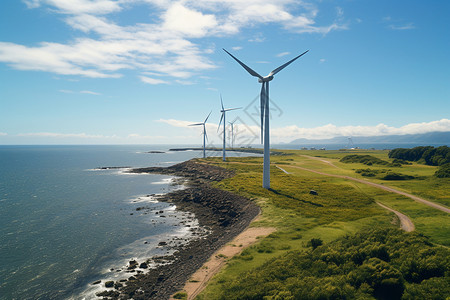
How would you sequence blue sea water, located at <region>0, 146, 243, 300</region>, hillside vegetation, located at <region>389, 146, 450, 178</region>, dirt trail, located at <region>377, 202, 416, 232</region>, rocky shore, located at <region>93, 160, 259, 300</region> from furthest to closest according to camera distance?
hillside vegetation, located at <region>389, 146, 450, 178</region>, dirt trail, located at <region>377, 202, 416, 232</region>, blue sea water, located at <region>0, 146, 243, 300</region>, rocky shore, located at <region>93, 160, 259, 300</region>

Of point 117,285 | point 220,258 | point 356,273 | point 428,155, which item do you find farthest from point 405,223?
point 428,155

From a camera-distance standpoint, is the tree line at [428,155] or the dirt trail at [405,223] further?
the tree line at [428,155]

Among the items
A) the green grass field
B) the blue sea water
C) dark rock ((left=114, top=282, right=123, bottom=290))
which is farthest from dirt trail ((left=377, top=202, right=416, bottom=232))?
dark rock ((left=114, top=282, right=123, bottom=290))

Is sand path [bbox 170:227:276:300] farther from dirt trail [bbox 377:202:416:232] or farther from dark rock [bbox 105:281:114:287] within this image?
dirt trail [bbox 377:202:416:232]

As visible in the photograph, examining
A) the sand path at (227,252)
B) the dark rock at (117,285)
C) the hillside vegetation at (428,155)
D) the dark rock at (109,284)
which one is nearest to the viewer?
the sand path at (227,252)

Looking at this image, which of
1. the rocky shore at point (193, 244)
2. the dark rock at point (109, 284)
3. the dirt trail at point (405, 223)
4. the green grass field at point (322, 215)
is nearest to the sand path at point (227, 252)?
the dirt trail at point (405, 223)

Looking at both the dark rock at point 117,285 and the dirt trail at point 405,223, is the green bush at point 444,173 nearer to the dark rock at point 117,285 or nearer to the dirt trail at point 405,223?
the dirt trail at point 405,223

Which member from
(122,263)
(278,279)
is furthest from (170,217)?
(278,279)

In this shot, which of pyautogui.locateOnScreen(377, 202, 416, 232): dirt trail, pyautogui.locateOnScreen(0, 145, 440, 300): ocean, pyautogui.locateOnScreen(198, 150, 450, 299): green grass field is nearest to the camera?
pyautogui.locateOnScreen(198, 150, 450, 299): green grass field

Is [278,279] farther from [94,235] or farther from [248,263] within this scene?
[94,235]
